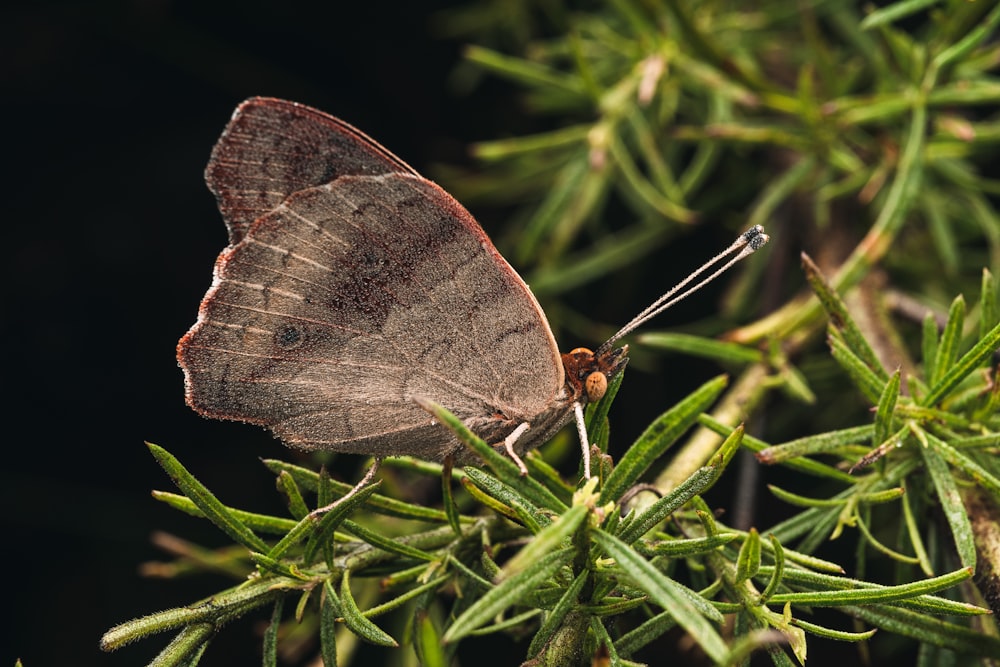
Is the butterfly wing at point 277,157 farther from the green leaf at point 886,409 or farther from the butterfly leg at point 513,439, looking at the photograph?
the green leaf at point 886,409

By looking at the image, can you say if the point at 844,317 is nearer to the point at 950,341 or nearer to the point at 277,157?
the point at 950,341

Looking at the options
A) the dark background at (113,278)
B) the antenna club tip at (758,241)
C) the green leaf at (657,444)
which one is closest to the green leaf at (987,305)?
the antenna club tip at (758,241)

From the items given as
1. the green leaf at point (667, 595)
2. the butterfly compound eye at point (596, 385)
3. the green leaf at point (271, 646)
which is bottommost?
the green leaf at point (271, 646)

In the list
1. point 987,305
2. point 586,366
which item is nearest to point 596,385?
point 586,366

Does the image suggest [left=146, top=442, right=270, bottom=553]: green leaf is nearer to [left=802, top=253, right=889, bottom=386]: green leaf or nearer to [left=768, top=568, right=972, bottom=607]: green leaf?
[left=768, top=568, right=972, bottom=607]: green leaf

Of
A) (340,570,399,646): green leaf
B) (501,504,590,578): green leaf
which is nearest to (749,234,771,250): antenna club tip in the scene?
(501,504,590,578): green leaf

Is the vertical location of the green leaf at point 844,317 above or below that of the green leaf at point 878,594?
above
